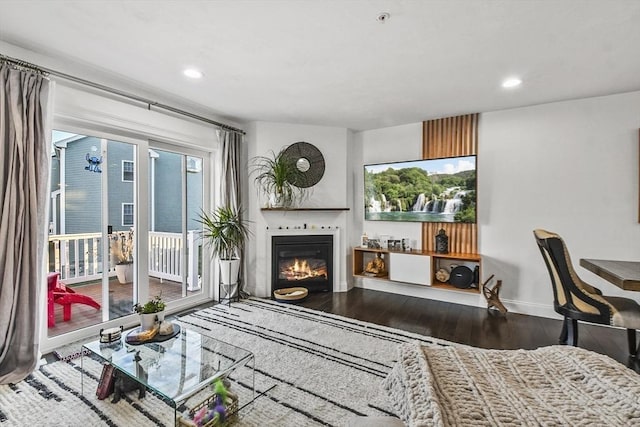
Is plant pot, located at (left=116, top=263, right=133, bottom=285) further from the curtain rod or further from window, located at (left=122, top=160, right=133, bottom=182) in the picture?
the curtain rod

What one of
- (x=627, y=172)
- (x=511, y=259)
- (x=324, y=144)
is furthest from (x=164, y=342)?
(x=627, y=172)

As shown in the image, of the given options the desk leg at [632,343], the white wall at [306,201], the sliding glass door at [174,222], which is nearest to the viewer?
the desk leg at [632,343]

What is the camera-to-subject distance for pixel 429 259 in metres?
3.80

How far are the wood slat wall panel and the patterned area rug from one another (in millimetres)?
1592

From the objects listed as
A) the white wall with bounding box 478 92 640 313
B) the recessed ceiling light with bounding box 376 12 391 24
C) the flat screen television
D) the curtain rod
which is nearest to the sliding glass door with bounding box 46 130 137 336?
the curtain rod

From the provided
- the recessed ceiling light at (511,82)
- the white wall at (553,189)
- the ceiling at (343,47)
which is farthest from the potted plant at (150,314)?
the recessed ceiling light at (511,82)

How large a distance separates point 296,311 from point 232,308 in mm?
802

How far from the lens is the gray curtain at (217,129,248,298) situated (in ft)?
12.9

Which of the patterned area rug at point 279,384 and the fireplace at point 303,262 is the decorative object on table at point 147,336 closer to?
the patterned area rug at point 279,384

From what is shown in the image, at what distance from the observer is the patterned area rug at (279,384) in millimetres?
1764

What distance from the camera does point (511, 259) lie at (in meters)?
3.63

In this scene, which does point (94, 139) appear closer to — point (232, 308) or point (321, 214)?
point (232, 308)

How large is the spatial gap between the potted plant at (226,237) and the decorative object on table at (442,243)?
8.52 feet

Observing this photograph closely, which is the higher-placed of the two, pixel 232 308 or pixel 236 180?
pixel 236 180
